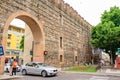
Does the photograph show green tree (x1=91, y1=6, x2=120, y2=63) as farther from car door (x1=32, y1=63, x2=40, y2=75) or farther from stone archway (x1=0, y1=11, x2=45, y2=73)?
car door (x1=32, y1=63, x2=40, y2=75)

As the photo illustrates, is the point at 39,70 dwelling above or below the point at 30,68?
below

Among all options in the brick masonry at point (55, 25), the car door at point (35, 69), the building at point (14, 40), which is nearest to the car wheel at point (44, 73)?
the car door at point (35, 69)

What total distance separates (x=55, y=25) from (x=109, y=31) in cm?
1042

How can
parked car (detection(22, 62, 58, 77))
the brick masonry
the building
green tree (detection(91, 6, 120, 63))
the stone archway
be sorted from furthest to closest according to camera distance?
the building, green tree (detection(91, 6, 120, 63)), the stone archway, parked car (detection(22, 62, 58, 77)), the brick masonry

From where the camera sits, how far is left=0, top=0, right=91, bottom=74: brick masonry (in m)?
16.1

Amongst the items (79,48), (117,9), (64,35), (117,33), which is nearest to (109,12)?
(117,9)

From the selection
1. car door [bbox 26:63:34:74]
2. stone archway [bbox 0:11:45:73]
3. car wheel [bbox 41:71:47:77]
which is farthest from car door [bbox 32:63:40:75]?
stone archway [bbox 0:11:45:73]

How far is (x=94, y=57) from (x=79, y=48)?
13.9m

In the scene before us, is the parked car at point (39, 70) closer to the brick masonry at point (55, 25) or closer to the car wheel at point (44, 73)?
the car wheel at point (44, 73)

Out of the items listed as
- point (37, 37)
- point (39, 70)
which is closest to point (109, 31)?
point (37, 37)

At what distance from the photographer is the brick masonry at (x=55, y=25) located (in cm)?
1611

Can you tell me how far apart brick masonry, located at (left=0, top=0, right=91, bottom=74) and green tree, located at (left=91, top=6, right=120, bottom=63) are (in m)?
3.97

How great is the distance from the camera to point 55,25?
78.1 ft

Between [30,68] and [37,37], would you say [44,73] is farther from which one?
[37,37]
